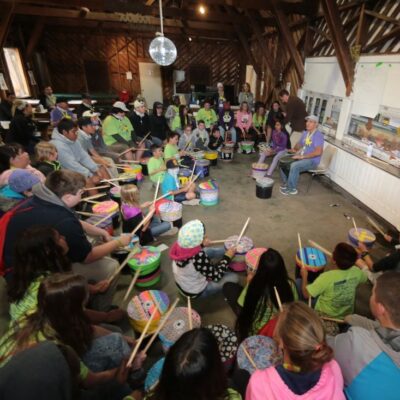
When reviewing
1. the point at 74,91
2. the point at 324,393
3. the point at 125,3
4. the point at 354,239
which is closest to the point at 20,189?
the point at 324,393

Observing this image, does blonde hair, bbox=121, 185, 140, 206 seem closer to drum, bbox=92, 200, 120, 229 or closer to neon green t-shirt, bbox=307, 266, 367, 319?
drum, bbox=92, 200, 120, 229

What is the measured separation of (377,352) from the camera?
1364 millimetres

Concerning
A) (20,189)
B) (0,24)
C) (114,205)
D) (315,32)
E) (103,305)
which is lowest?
(103,305)

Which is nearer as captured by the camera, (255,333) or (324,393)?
(324,393)

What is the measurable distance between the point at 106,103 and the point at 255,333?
13740 mm

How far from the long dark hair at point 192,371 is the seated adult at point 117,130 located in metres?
5.74

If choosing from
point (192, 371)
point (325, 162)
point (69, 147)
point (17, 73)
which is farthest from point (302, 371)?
point (17, 73)

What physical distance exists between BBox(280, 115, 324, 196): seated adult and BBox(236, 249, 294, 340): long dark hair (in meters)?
3.94

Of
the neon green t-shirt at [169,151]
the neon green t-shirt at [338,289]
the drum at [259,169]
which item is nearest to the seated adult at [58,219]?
the neon green t-shirt at [338,289]

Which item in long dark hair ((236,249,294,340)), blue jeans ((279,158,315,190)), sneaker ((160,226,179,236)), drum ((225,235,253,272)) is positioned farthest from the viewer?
blue jeans ((279,158,315,190))

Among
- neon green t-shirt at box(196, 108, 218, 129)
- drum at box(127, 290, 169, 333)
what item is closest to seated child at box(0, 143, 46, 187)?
drum at box(127, 290, 169, 333)

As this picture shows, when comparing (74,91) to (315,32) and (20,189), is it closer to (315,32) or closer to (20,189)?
(315,32)

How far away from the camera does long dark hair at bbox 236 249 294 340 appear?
2.02m

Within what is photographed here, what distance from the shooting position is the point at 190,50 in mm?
13688
